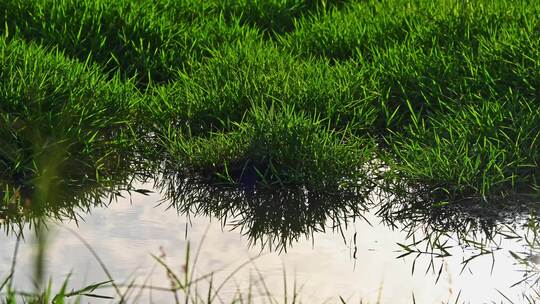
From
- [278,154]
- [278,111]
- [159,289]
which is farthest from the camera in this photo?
[278,111]

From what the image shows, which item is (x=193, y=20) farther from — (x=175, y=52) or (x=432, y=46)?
(x=432, y=46)

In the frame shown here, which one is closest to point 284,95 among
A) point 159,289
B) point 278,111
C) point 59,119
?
point 278,111

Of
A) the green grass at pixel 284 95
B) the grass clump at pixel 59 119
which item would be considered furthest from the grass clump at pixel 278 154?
the grass clump at pixel 59 119

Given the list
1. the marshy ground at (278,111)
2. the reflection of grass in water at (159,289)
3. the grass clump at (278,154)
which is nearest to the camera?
the reflection of grass in water at (159,289)

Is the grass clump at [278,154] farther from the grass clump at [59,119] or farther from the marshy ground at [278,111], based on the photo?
the grass clump at [59,119]

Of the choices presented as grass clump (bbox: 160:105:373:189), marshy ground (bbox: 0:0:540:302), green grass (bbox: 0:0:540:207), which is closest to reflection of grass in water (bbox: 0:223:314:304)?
marshy ground (bbox: 0:0:540:302)

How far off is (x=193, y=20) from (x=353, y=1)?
1421 mm

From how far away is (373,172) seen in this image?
4312 millimetres

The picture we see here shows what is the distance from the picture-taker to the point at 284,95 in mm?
4953

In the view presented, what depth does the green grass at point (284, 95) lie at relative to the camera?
13.9 ft

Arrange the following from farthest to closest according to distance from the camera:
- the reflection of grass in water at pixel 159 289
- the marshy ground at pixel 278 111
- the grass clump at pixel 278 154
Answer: the grass clump at pixel 278 154 < the marshy ground at pixel 278 111 < the reflection of grass in water at pixel 159 289

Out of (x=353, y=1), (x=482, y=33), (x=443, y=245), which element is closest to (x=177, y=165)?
(x=443, y=245)

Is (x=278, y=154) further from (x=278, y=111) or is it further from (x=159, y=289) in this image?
(x=159, y=289)

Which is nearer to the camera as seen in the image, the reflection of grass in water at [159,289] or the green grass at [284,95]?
the reflection of grass in water at [159,289]
